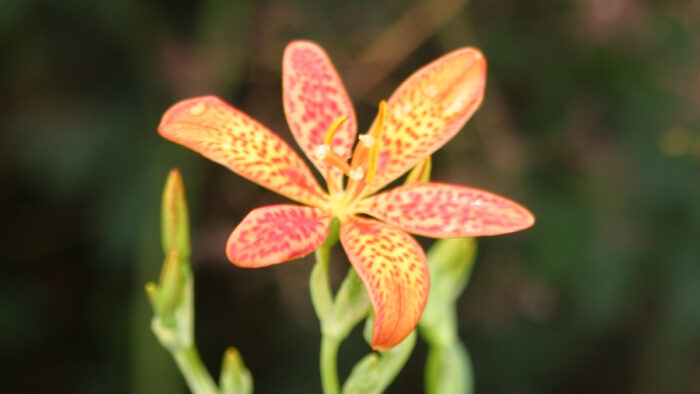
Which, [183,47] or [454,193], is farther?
[183,47]

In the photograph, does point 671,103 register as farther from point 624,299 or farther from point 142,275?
point 142,275

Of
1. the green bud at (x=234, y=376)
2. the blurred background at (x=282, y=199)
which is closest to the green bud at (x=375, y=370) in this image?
the green bud at (x=234, y=376)

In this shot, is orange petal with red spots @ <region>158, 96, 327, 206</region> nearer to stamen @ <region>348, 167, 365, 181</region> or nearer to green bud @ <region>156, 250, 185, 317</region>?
stamen @ <region>348, 167, 365, 181</region>

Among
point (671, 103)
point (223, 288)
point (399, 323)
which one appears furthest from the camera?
point (223, 288)

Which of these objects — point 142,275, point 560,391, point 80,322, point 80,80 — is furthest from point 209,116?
point 560,391

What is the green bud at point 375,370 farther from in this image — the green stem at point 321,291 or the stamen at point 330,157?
the stamen at point 330,157

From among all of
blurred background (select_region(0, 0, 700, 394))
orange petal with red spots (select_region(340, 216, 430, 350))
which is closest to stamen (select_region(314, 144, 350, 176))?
orange petal with red spots (select_region(340, 216, 430, 350))

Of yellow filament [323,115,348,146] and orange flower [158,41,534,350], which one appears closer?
orange flower [158,41,534,350]
